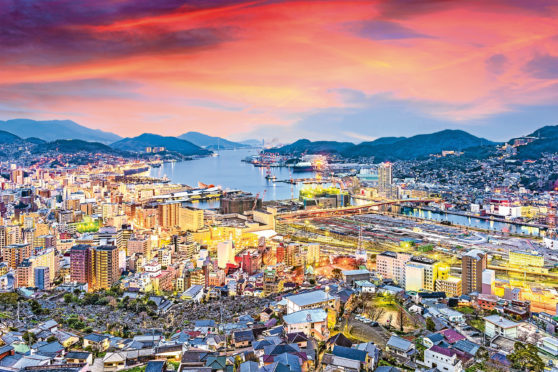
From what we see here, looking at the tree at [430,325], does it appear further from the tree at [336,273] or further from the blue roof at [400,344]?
the tree at [336,273]

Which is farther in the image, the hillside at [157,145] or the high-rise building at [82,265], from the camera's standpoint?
the hillside at [157,145]

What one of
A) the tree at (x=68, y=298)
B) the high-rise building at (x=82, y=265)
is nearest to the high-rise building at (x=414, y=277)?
the tree at (x=68, y=298)

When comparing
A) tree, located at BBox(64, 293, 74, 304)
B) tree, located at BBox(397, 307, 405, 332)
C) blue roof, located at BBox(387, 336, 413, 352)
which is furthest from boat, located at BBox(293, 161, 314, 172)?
blue roof, located at BBox(387, 336, 413, 352)

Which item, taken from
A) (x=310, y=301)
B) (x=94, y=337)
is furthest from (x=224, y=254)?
(x=94, y=337)

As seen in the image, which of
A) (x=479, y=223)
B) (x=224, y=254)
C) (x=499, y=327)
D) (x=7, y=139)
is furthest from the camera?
(x=7, y=139)

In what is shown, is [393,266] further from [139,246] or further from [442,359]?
[139,246]
